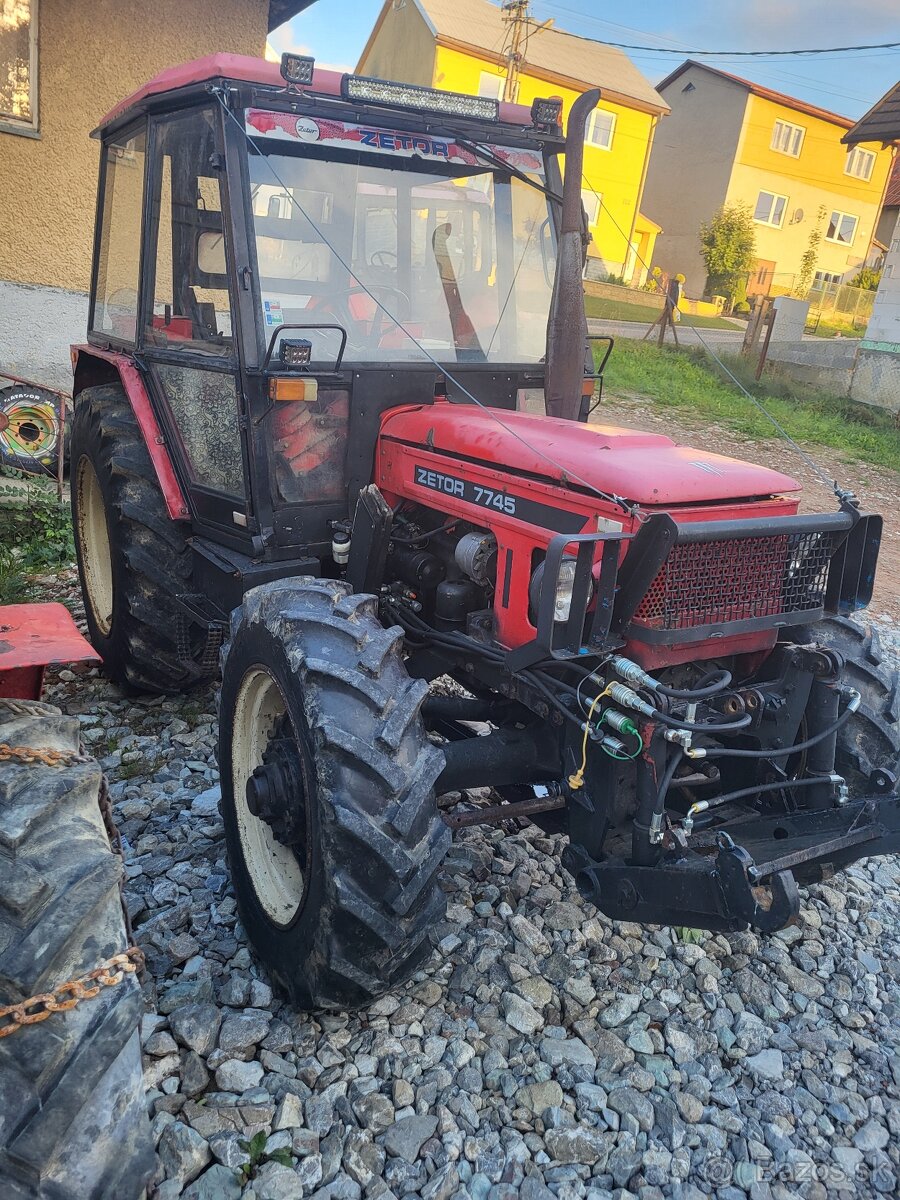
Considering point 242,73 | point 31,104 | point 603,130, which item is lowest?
point 242,73

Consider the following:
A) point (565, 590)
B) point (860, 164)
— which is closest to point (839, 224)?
point (860, 164)

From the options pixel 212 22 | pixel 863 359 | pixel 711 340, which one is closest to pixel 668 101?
pixel 711 340

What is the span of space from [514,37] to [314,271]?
71.9 ft

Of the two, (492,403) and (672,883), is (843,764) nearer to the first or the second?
(672,883)

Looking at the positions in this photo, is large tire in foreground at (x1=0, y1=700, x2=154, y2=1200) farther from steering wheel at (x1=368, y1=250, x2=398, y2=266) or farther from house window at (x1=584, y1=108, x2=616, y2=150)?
house window at (x1=584, y1=108, x2=616, y2=150)

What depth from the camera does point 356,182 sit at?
11.2 ft

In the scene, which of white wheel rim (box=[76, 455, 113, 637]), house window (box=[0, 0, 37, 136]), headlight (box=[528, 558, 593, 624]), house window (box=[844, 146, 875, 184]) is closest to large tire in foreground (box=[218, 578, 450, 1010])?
headlight (box=[528, 558, 593, 624])

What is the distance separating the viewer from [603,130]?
88.3 ft

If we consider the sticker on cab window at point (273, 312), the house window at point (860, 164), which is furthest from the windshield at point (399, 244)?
the house window at point (860, 164)

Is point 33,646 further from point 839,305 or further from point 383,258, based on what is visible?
point 839,305

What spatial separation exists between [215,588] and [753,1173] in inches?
107

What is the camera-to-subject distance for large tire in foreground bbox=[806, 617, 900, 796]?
3057mm

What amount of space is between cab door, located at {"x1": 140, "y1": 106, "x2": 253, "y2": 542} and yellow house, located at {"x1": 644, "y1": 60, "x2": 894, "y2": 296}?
28.9 m

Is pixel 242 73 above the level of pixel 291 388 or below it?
above
